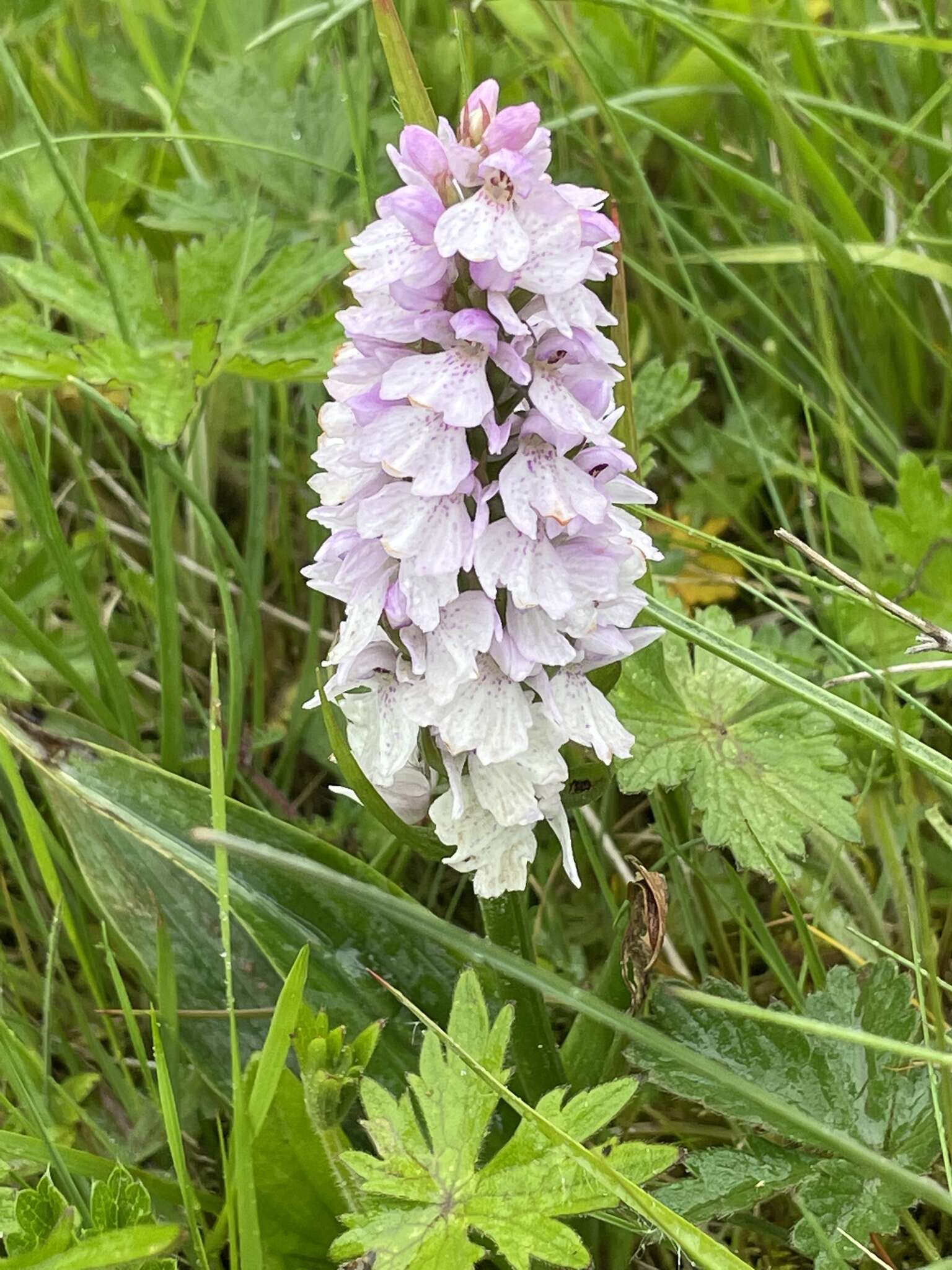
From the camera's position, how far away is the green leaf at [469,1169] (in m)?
0.97

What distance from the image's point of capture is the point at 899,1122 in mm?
1167

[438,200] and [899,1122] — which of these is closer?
[438,200]

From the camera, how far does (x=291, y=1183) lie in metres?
1.20

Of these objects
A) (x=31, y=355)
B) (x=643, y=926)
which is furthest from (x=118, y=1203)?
(x=31, y=355)

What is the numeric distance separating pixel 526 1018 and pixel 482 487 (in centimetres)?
58

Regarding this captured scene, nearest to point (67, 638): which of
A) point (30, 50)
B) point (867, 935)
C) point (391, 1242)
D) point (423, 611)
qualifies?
point (423, 611)

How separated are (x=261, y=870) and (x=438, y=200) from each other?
726 mm

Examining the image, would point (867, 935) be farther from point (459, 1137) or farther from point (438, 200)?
point (438, 200)

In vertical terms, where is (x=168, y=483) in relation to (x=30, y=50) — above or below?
below

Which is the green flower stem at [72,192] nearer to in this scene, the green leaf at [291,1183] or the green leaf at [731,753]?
the green leaf at [731,753]

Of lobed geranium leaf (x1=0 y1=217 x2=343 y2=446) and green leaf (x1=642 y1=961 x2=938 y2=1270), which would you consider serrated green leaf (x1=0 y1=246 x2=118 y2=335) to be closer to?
lobed geranium leaf (x1=0 y1=217 x2=343 y2=446)

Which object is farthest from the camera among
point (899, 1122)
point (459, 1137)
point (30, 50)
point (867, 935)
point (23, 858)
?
point (30, 50)

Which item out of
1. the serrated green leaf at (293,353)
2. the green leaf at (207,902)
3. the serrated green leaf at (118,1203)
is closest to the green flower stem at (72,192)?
the serrated green leaf at (293,353)

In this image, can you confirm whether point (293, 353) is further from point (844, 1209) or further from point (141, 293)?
point (844, 1209)
